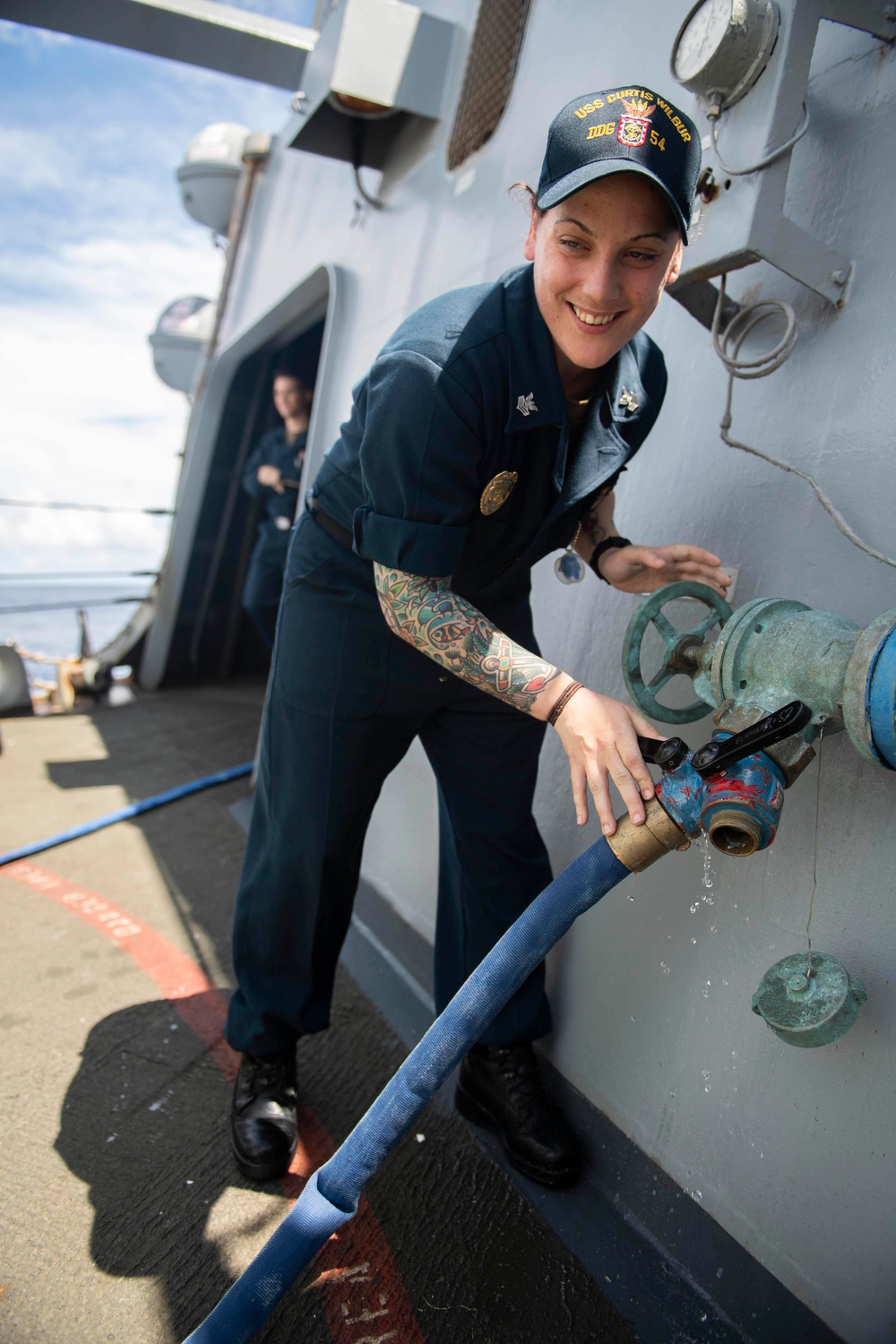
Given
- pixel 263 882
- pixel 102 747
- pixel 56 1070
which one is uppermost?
pixel 263 882

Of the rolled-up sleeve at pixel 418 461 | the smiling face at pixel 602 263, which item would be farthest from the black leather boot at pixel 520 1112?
the smiling face at pixel 602 263

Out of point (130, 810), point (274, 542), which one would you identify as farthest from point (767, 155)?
point (274, 542)

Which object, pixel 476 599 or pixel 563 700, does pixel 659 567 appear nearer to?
pixel 476 599

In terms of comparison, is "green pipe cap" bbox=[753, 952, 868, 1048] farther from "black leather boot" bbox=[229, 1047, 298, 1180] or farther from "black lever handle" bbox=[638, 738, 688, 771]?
"black leather boot" bbox=[229, 1047, 298, 1180]

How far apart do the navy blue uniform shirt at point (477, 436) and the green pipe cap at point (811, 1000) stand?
75cm

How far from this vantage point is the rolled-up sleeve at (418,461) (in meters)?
1.16

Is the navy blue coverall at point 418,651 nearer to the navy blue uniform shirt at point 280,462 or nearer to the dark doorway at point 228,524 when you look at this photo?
the navy blue uniform shirt at point 280,462

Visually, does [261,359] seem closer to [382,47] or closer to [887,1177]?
[382,47]

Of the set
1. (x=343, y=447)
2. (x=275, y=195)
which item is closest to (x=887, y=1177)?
(x=343, y=447)

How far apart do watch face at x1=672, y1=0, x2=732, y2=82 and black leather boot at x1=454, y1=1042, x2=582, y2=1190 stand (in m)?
1.76

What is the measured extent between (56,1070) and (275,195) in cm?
490

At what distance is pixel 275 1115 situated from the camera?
1638 mm

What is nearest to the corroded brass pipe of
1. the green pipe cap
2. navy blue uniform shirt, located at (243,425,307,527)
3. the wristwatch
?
the green pipe cap

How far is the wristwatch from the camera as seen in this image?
1.59 m
